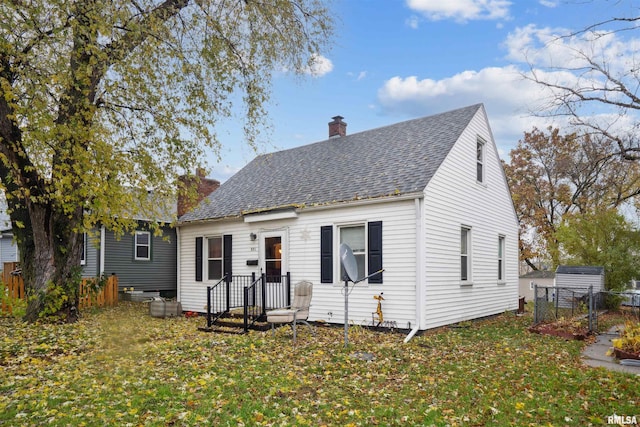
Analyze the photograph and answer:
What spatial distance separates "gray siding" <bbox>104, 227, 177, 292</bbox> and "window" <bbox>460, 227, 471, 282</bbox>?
11.2m

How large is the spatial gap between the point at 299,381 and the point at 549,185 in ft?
84.3

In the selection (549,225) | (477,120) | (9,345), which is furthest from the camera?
(549,225)

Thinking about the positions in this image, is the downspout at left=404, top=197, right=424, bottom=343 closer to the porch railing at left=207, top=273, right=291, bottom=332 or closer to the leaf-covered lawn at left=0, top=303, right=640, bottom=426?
the leaf-covered lawn at left=0, top=303, right=640, bottom=426

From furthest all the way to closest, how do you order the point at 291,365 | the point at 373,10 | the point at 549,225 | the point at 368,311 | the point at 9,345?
1. the point at 549,225
2. the point at 373,10
3. the point at 368,311
4. the point at 9,345
5. the point at 291,365

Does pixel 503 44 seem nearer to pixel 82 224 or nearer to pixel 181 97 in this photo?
pixel 181 97

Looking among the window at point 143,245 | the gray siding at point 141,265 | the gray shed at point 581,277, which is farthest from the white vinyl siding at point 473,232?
the window at point 143,245

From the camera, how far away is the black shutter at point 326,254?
11.2 metres

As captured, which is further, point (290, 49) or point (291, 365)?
point (290, 49)

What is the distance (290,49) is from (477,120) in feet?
18.7

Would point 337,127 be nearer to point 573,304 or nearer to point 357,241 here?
point 357,241

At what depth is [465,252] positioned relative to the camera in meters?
12.3

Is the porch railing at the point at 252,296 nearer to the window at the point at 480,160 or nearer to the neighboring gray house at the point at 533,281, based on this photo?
the window at the point at 480,160

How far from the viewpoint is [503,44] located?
1068 centimetres

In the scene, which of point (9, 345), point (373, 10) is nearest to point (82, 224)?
point (9, 345)
